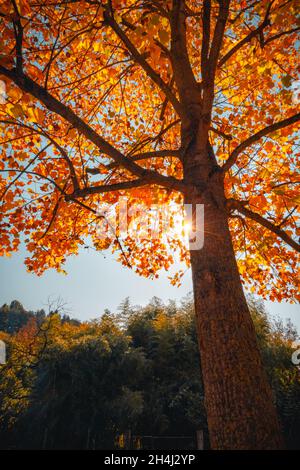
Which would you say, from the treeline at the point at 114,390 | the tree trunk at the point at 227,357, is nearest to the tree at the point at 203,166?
the tree trunk at the point at 227,357

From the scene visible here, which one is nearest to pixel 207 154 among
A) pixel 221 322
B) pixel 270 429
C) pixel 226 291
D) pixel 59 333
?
pixel 226 291

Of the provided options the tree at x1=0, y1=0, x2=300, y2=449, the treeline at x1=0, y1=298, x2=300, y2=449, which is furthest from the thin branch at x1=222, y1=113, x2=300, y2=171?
the treeline at x1=0, y1=298, x2=300, y2=449

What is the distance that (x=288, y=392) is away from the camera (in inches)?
445

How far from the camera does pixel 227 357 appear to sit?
90.0 inches

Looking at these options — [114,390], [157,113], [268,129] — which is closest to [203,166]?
[268,129]

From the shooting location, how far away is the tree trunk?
2076mm

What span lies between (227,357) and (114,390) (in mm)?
10208

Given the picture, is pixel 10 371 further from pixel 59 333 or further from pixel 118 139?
pixel 118 139

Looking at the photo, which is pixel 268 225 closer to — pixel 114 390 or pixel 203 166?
pixel 203 166

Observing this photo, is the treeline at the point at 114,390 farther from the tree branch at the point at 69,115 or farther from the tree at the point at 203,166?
the tree branch at the point at 69,115

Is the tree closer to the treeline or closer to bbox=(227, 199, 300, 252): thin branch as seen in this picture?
bbox=(227, 199, 300, 252): thin branch

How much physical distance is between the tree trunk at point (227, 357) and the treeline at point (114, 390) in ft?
30.9

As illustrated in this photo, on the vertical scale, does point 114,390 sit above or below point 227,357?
above

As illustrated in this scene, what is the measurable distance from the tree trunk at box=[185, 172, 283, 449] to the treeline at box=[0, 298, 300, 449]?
30.9ft
